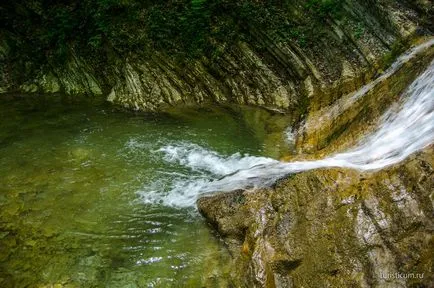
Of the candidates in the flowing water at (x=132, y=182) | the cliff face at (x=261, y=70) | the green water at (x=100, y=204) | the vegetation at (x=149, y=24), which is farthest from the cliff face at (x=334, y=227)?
the vegetation at (x=149, y=24)

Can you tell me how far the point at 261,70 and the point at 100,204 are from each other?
5.37 meters

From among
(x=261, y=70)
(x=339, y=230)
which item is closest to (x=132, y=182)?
(x=339, y=230)

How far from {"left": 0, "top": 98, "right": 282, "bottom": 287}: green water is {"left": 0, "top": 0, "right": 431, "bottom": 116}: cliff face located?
2.97 feet

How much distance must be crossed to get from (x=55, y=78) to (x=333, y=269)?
31.0 ft

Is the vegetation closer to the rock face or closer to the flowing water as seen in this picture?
the flowing water

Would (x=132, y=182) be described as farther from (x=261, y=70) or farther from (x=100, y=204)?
(x=261, y=70)

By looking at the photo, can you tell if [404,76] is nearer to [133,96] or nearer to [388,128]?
[388,128]

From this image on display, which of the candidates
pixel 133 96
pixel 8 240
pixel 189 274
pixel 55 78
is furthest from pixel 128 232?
pixel 55 78

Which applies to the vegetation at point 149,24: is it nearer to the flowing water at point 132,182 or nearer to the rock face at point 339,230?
the flowing water at point 132,182

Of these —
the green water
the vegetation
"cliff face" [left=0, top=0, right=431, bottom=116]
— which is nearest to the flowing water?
the green water

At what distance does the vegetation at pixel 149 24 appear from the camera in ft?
29.8

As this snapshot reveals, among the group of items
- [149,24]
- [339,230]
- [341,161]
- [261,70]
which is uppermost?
[149,24]

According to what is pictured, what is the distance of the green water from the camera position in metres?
4.57

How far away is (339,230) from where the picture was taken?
13.9 ft
